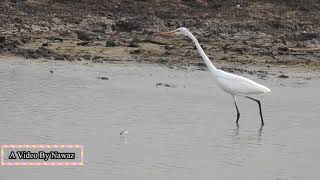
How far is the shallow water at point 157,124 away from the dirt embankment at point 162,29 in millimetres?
1536

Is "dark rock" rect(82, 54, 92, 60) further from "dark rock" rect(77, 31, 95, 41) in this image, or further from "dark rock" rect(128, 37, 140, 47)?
"dark rock" rect(77, 31, 95, 41)

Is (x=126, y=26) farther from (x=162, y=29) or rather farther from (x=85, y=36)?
(x=85, y=36)

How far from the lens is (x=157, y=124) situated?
11.9 m

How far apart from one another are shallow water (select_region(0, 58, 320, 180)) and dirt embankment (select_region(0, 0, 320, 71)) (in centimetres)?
154

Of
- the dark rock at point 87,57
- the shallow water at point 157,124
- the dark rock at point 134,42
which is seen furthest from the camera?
the dark rock at point 134,42

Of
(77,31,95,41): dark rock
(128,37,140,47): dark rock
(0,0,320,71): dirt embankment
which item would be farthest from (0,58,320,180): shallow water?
(77,31,95,41): dark rock

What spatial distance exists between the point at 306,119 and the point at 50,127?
388 centimetres

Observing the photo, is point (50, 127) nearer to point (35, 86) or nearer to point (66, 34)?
point (35, 86)

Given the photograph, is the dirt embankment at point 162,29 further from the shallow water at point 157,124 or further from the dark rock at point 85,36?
the shallow water at point 157,124

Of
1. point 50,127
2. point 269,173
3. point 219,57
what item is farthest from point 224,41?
point 269,173

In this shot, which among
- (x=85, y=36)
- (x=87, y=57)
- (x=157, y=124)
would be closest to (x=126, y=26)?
(x=85, y=36)

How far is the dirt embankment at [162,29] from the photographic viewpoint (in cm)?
1823

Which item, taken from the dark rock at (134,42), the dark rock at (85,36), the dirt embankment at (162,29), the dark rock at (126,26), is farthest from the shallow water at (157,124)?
the dark rock at (126,26)

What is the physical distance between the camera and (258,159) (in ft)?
33.5
